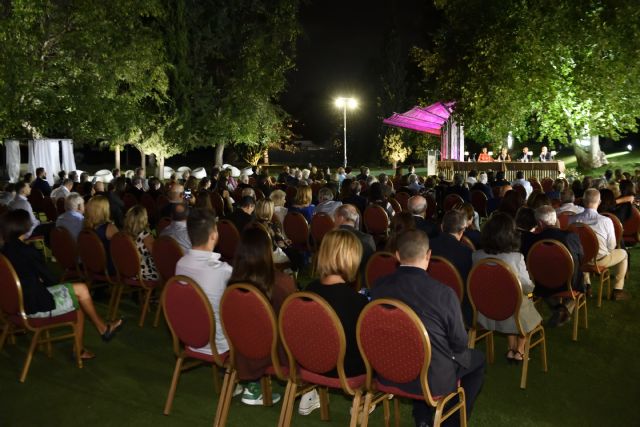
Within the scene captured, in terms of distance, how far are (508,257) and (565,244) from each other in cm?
113

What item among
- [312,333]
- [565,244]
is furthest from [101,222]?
[565,244]

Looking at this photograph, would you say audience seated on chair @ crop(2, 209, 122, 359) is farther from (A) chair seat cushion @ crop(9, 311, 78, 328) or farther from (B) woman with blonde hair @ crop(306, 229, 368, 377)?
(B) woman with blonde hair @ crop(306, 229, 368, 377)

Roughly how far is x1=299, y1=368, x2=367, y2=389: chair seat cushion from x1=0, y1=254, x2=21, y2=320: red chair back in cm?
241

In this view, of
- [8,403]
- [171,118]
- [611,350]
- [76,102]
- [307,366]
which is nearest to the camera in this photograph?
[307,366]

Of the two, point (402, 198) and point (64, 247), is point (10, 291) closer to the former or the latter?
point (64, 247)

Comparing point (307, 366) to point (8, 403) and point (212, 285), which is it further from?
point (8, 403)

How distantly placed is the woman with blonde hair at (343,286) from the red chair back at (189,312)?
0.72 metres

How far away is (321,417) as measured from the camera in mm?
4422

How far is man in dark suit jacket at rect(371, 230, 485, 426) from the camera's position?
3521 millimetres

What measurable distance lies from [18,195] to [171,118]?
2000cm

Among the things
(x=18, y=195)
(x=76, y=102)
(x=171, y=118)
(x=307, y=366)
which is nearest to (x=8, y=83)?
(x=76, y=102)

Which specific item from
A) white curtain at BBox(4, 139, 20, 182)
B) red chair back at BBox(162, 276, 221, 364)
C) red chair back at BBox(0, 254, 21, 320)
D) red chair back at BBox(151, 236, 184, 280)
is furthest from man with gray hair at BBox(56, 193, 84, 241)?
white curtain at BBox(4, 139, 20, 182)

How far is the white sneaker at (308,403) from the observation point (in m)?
4.49

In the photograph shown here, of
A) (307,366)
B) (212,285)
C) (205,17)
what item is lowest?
(307,366)
